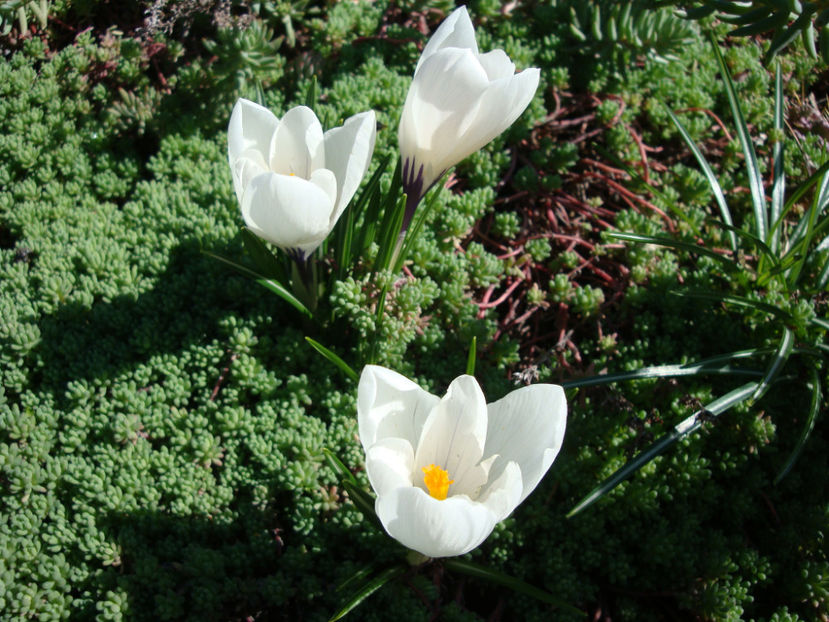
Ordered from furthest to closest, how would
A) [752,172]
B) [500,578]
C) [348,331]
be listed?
[752,172], [348,331], [500,578]

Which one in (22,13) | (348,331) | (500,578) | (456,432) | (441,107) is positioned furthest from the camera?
(22,13)

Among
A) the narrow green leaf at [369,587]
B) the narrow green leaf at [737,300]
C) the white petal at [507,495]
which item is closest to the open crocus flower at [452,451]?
the white petal at [507,495]

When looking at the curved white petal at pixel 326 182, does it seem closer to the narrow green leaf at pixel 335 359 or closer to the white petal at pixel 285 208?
the white petal at pixel 285 208

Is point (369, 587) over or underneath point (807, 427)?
underneath

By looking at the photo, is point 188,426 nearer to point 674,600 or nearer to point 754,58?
point 674,600

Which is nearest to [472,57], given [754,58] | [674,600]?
[674,600]

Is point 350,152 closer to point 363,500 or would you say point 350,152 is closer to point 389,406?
point 389,406

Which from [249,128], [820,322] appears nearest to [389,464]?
[249,128]

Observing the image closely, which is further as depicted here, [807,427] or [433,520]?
[807,427]
